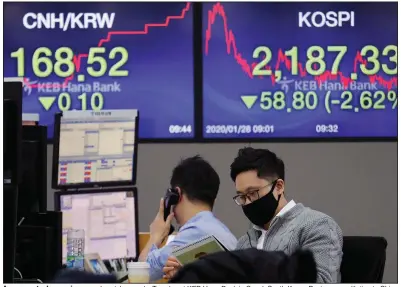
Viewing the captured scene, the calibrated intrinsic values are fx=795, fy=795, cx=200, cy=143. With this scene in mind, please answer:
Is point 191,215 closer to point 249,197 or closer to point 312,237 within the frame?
point 249,197

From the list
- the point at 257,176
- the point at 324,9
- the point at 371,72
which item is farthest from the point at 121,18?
the point at 257,176

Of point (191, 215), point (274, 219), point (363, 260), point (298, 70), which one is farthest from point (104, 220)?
point (298, 70)

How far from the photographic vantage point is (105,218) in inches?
165

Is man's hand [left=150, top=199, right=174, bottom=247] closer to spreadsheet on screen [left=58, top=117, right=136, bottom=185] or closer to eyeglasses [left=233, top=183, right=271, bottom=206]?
spreadsheet on screen [left=58, top=117, right=136, bottom=185]

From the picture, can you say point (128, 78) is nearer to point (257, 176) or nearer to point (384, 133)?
point (384, 133)

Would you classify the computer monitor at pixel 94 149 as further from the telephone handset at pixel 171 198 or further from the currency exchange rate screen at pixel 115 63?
the currency exchange rate screen at pixel 115 63

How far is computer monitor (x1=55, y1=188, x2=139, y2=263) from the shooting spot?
13.4 feet

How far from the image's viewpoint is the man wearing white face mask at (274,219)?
2.79 m

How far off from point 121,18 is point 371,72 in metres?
1.65

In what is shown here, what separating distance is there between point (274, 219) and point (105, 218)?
1.47 meters

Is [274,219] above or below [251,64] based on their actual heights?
below
